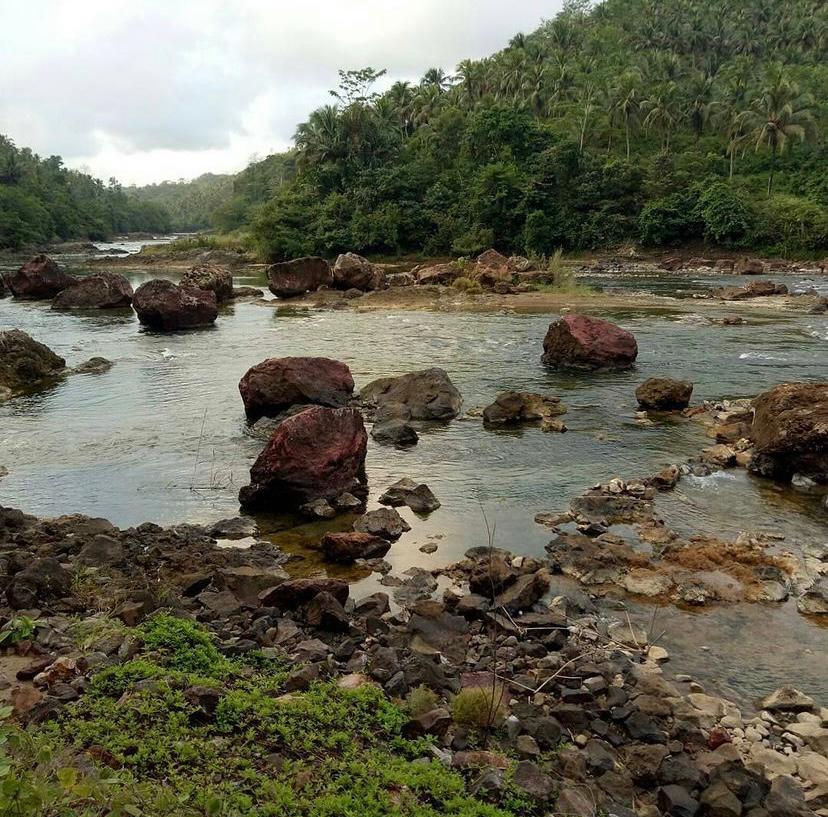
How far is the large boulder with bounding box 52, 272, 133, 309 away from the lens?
1610 inches

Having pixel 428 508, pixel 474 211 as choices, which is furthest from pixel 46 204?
pixel 428 508

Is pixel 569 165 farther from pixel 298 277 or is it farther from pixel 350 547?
pixel 350 547

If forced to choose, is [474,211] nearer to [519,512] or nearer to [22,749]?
[519,512]

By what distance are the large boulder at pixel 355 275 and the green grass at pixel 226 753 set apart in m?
39.0

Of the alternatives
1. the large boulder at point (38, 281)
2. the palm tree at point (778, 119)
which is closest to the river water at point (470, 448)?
the large boulder at point (38, 281)

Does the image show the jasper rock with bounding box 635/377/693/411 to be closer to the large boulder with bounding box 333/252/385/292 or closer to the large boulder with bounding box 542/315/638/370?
the large boulder with bounding box 542/315/638/370

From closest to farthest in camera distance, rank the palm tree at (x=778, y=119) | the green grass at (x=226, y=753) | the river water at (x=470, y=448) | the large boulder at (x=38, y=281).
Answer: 1. the green grass at (x=226, y=753)
2. the river water at (x=470, y=448)
3. the large boulder at (x=38, y=281)
4. the palm tree at (x=778, y=119)

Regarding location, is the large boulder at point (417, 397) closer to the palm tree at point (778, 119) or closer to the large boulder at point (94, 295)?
the large boulder at point (94, 295)

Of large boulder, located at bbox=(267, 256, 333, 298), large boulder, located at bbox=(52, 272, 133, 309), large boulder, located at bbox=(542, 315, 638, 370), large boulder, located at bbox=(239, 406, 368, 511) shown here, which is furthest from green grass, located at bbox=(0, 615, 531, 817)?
large boulder, located at bbox=(267, 256, 333, 298)

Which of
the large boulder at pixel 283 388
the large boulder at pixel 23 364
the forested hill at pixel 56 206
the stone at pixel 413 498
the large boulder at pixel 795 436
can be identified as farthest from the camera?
the forested hill at pixel 56 206

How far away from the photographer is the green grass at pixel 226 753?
445 centimetres

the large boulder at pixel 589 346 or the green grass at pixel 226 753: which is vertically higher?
the green grass at pixel 226 753

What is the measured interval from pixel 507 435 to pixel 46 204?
4718 inches

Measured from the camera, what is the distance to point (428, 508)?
12.2m
